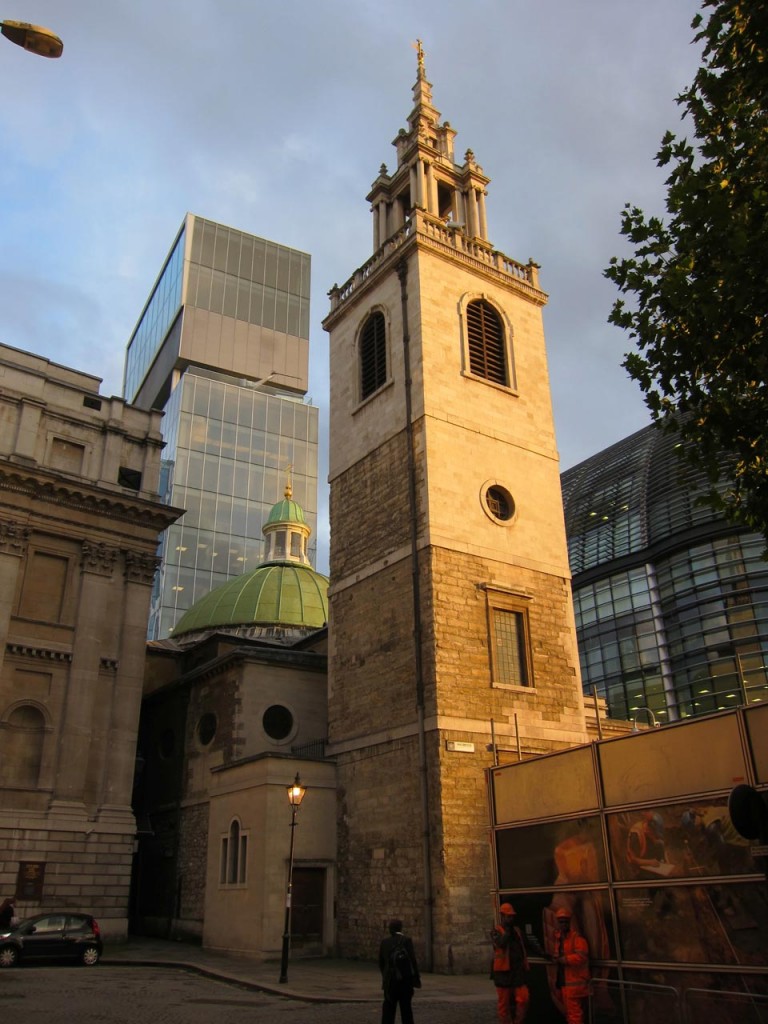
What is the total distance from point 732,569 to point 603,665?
36.2 feet

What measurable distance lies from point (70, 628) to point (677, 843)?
2368 centimetres

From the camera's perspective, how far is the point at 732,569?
51.3 metres

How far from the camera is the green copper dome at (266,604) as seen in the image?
42.6m

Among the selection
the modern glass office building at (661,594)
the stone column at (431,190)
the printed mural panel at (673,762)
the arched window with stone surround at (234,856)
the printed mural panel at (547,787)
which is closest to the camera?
the printed mural panel at (673,762)

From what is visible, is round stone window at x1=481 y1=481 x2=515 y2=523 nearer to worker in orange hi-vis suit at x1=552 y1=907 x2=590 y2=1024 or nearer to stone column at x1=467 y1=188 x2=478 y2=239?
stone column at x1=467 y1=188 x2=478 y2=239

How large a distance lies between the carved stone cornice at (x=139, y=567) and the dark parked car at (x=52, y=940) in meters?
12.7

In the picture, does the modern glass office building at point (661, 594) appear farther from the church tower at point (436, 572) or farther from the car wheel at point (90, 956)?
the car wheel at point (90, 956)

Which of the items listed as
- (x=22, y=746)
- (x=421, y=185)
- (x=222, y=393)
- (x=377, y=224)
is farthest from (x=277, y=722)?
(x=222, y=393)

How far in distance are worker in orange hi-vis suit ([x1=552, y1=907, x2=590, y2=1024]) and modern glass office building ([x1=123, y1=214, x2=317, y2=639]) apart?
60951 millimetres

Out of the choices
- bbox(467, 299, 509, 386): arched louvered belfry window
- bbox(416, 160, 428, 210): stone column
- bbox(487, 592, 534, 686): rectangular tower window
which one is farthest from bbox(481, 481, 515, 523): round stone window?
bbox(416, 160, 428, 210): stone column

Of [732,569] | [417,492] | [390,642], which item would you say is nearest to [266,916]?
[390,642]

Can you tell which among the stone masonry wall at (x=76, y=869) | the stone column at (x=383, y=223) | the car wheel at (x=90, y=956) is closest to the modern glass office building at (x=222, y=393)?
the stone column at (x=383, y=223)

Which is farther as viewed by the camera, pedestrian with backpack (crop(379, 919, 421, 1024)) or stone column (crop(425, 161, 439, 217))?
stone column (crop(425, 161, 439, 217))

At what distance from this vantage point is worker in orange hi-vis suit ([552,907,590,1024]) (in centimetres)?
1080
